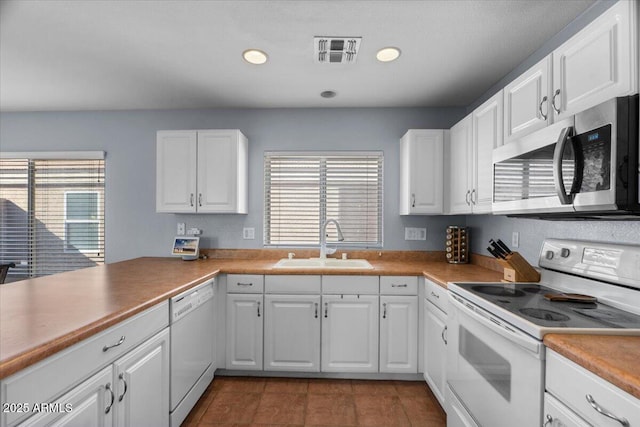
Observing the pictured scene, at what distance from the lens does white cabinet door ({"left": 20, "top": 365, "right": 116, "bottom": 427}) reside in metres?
0.96

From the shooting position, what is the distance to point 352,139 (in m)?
3.09

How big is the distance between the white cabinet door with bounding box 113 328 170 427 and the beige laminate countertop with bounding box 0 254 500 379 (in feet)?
0.68

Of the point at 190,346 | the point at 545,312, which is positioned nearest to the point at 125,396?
the point at 190,346

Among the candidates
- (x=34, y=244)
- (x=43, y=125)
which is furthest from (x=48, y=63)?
(x=34, y=244)

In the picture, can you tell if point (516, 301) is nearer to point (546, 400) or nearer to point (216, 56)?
point (546, 400)

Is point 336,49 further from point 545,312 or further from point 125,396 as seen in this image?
point 125,396

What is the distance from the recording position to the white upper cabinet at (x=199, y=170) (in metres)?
2.79

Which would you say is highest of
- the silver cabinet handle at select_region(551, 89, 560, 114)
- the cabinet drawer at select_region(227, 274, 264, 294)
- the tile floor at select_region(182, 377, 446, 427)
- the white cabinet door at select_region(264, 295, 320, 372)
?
the silver cabinet handle at select_region(551, 89, 560, 114)

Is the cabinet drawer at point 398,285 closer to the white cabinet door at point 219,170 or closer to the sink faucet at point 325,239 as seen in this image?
the sink faucet at point 325,239

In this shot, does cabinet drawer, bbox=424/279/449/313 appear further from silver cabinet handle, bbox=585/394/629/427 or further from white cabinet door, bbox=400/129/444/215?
silver cabinet handle, bbox=585/394/629/427

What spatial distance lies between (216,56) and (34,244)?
2.83m

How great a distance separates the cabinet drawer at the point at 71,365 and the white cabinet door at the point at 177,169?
1.48 m

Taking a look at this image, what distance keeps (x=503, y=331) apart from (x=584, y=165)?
0.71 metres

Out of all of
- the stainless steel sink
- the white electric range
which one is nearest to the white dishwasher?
the stainless steel sink
